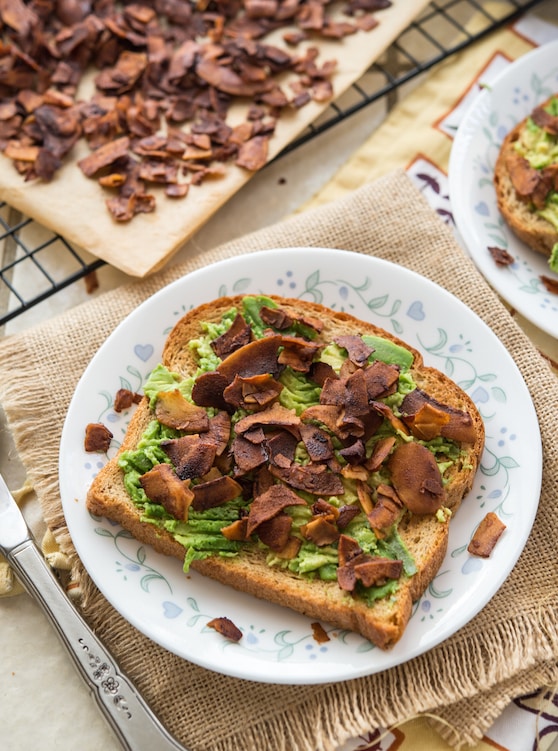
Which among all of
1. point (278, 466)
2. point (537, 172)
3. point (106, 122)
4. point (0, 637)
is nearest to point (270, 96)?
point (106, 122)

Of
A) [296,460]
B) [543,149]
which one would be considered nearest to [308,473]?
[296,460]

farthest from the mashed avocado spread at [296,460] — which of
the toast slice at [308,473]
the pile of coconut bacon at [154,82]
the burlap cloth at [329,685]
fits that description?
the pile of coconut bacon at [154,82]

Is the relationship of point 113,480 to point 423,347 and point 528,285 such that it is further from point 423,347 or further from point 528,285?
point 528,285

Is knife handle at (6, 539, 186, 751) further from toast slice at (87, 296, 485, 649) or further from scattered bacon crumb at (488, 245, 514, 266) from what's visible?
scattered bacon crumb at (488, 245, 514, 266)

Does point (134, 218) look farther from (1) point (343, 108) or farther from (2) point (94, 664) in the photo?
(2) point (94, 664)

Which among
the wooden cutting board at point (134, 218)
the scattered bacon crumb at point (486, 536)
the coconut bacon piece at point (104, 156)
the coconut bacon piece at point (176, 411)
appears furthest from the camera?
the coconut bacon piece at point (104, 156)

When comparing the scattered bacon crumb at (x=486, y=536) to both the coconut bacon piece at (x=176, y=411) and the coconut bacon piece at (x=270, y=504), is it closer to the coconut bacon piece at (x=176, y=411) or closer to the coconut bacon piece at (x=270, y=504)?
the coconut bacon piece at (x=270, y=504)
